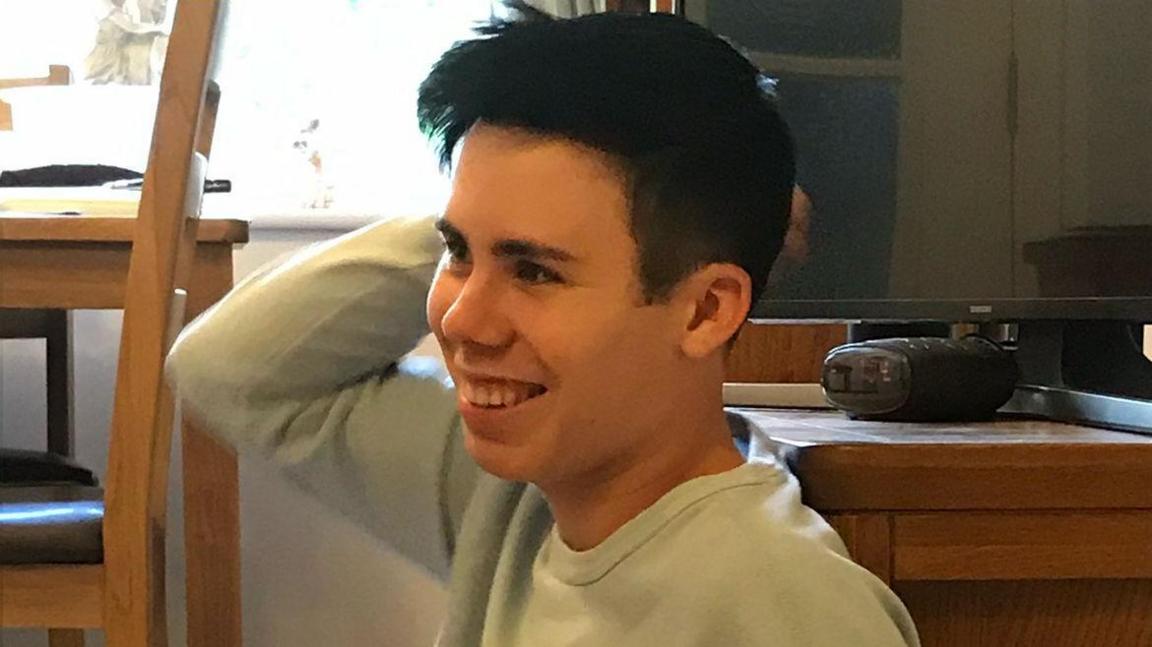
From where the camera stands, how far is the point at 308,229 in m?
2.09

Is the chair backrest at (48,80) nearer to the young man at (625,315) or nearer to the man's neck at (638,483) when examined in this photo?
the young man at (625,315)

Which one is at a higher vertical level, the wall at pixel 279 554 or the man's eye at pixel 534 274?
the man's eye at pixel 534 274

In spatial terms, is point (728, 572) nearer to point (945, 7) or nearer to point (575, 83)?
point (575, 83)

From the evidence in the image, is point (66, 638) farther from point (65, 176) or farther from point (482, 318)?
point (482, 318)

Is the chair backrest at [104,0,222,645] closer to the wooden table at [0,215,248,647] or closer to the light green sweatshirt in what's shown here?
the wooden table at [0,215,248,647]

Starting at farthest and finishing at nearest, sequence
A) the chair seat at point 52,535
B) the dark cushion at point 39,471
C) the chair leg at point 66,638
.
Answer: the chair leg at point 66,638
the dark cushion at point 39,471
the chair seat at point 52,535

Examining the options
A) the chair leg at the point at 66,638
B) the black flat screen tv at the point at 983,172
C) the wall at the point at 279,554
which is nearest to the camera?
the black flat screen tv at the point at 983,172

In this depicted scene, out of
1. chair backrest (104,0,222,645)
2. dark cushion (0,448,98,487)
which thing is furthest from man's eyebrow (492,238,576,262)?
dark cushion (0,448,98,487)

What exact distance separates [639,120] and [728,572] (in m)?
0.24

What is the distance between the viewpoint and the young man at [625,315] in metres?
0.63

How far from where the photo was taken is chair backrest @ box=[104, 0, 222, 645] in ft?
3.96

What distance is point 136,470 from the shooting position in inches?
48.3

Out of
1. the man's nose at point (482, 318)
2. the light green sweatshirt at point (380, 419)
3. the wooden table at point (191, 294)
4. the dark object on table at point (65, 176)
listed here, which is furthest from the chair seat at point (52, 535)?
the man's nose at point (482, 318)

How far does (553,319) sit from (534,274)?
29mm
